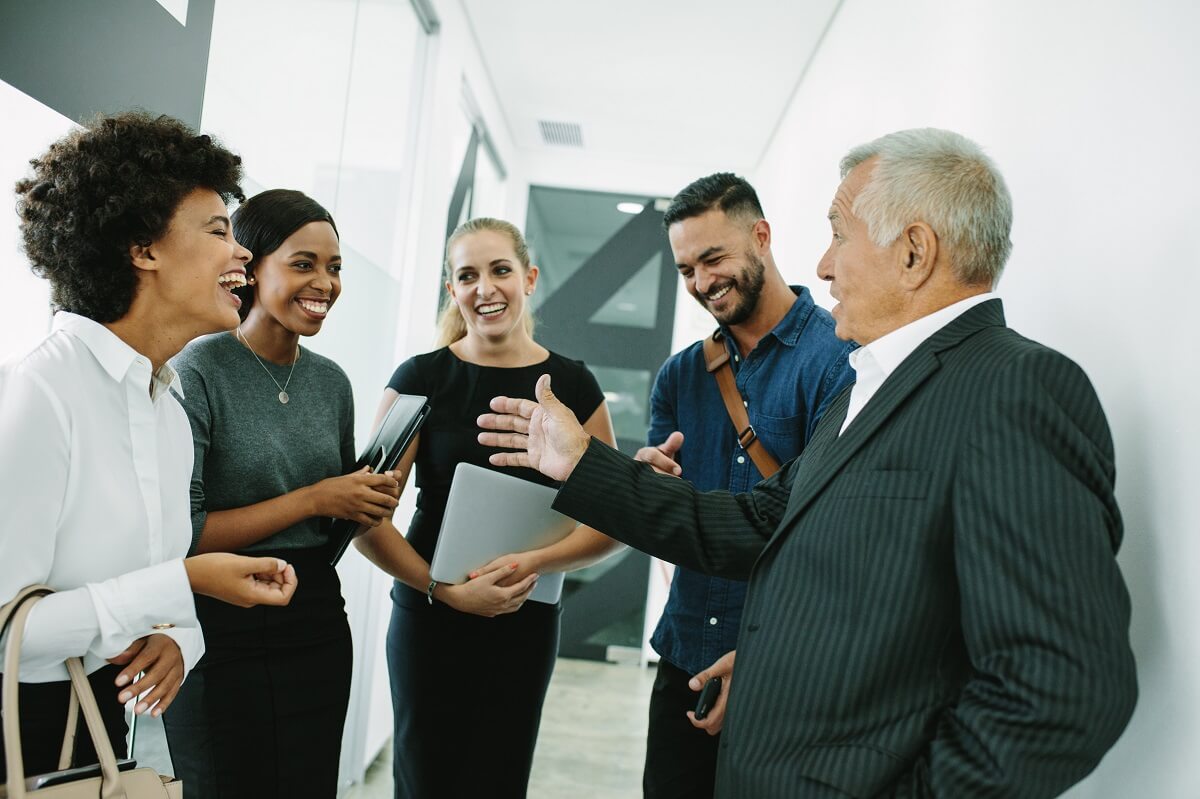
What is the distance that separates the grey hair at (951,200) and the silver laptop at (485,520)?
1.03 meters

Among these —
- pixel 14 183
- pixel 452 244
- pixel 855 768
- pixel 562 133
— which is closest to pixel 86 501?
pixel 14 183

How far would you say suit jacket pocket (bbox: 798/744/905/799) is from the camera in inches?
40.7

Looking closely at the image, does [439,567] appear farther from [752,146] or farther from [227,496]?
[752,146]

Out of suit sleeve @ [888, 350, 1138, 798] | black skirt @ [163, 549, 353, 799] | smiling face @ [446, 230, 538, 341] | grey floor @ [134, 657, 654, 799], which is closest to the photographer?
suit sleeve @ [888, 350, 1138, 798]

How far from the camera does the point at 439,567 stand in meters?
1.95

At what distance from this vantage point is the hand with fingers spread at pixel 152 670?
1.22m

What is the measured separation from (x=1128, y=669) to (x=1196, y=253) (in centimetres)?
54

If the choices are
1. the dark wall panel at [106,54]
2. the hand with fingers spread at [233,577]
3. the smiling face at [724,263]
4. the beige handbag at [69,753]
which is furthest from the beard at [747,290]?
the beige handbag at [69,753]

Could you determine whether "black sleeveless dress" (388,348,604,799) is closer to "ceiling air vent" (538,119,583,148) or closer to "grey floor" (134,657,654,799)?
"grey floor" (134,657,654,799)

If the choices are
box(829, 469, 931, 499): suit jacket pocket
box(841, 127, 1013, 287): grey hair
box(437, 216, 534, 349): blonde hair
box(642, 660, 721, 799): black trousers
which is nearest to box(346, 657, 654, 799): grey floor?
box(642, 660, 721, 799): black trousers

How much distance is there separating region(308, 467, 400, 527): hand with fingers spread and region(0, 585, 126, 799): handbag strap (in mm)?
628

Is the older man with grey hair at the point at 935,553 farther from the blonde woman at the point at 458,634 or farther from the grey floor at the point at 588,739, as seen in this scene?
the grey floor at the point at 588,739

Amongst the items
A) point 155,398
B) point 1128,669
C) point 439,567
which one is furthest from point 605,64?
point 1128,669

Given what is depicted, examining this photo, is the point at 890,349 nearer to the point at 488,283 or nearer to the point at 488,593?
the point at 488,593
